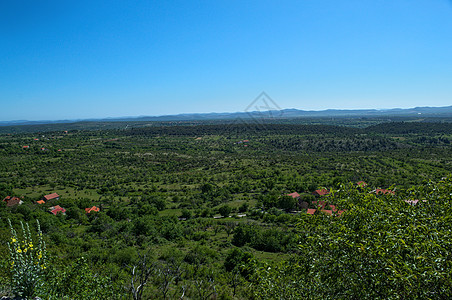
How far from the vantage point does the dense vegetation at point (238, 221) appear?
525 centimetres

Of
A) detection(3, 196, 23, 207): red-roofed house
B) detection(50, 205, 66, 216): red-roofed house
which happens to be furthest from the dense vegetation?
detection(3, 196, 23, 207): red-roofed house

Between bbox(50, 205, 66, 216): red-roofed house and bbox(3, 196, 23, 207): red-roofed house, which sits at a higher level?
bbox(3, 196, 23, 207): red-roofed house

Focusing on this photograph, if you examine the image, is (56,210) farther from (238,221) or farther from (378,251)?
Answer: (378,251)

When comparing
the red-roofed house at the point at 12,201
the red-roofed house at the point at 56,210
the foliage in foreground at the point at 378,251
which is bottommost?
the red-roofed house at the point at 56,210

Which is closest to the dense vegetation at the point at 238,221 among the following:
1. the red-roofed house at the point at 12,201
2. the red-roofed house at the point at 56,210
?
the red-roofed house at the point at 56,210

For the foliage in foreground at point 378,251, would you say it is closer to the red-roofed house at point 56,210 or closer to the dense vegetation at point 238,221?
the dense vegetation at point 238,221

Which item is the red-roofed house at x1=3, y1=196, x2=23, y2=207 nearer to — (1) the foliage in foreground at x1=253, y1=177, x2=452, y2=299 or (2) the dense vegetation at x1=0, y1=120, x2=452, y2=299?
(2) the dense vegetation at x1=0, y1=120, x2=452, y2=299

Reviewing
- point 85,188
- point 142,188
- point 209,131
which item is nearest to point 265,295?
point 142,188

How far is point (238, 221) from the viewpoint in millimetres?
35375

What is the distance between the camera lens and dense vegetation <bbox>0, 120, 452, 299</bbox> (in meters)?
5.25

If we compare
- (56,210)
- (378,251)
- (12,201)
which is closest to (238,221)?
(56,210)

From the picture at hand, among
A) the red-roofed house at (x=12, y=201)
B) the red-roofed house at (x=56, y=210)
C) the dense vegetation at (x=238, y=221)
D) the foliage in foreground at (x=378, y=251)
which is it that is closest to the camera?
the foliage in foreground at (x=378, y=251)

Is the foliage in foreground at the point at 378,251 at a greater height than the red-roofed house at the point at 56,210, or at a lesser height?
greater

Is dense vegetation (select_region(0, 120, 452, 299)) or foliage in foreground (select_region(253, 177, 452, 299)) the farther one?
dense vegetation (select_region(0, 120, 452, 299))
